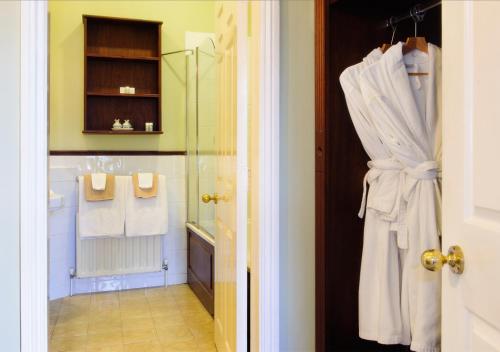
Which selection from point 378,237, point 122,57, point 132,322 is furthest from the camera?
point 122,57

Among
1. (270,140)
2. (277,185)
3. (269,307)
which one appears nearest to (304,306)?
(269,307)

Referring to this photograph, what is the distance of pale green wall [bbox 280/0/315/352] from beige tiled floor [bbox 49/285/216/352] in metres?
1.21

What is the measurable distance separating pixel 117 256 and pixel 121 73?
161cm

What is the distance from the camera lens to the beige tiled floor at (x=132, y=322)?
279 centimetres

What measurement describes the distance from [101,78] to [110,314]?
78.3 inches

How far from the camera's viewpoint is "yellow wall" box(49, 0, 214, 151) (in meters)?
3.74

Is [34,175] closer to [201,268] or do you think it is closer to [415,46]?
[415,46]

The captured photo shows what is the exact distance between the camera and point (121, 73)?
393 centimetres

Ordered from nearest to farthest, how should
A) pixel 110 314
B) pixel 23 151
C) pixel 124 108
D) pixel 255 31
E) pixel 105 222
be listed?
pixel 23 151, pixel 255 31, pixel 110 314, pixel 105 222, pixel 124 108
